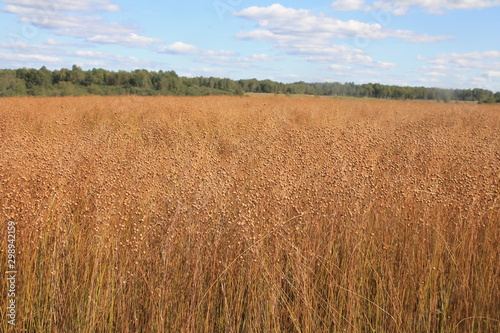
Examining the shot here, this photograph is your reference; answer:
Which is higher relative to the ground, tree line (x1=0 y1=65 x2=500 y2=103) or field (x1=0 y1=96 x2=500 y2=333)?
tree line (x1=0 y1=65 x2=500 y2=103)

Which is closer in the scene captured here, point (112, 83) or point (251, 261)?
point (251, 261)

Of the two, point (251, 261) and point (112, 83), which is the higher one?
point (112, 83)

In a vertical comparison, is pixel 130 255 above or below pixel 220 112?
below

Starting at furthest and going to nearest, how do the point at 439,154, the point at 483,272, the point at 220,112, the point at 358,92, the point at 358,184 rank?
the point at 358,92
the point at 220,112
the point at 439,154
the point at 358,184
the point at 483,272

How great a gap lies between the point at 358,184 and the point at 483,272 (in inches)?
45.2

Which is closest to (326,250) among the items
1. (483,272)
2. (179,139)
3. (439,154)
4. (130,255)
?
(483,272)

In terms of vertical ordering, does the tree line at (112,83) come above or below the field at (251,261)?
above

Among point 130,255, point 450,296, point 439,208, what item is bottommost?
point 450,296

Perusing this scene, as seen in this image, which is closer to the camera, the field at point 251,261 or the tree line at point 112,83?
the field at point 251,261

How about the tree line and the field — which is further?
the tree line

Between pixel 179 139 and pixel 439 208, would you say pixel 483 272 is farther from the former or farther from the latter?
pixel 179 139

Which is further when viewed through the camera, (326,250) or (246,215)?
(326,250)

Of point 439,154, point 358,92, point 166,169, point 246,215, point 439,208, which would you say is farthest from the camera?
point 358,92

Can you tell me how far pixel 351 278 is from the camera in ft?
8.14
